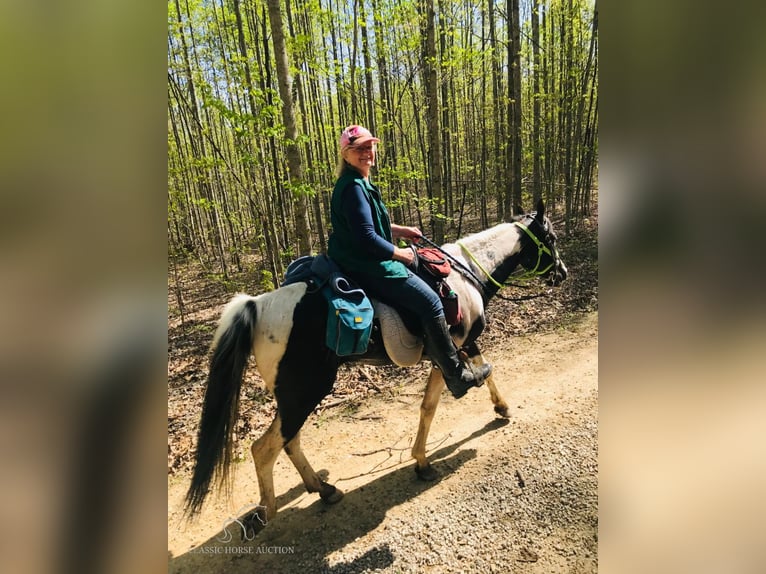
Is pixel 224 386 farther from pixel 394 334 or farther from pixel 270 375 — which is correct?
pixel 394 334

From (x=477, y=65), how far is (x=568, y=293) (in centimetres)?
877

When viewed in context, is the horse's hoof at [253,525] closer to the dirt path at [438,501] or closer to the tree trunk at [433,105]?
the dirt path at [438,501]

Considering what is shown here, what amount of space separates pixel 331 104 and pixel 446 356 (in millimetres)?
11156

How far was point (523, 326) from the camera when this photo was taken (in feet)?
Result: 23.6

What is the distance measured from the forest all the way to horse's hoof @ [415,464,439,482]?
3.64 m

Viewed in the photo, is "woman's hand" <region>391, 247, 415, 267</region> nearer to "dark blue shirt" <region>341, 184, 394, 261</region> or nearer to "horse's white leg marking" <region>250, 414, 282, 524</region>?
"dark blue shirt" <region>341, 184, 394, 261</region>

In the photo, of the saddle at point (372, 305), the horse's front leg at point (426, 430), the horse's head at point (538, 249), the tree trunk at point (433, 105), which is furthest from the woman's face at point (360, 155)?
the tree trunk at point (433, 105)

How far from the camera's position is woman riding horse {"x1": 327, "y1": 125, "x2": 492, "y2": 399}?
120 inches

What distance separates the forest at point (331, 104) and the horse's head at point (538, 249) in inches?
101

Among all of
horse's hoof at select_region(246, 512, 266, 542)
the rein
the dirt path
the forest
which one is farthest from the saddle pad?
the forest
